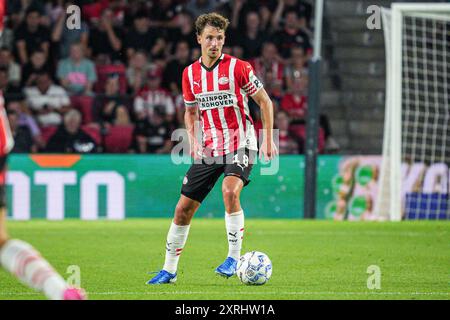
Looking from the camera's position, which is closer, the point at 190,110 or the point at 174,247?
the point at 174,247

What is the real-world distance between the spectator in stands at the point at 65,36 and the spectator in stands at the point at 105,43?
0.14 metres

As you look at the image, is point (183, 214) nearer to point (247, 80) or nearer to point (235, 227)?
point (235, 227)

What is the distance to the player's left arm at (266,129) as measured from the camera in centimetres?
752

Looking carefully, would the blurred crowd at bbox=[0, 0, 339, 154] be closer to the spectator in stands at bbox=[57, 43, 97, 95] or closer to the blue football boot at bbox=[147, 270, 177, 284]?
the spectator in stands at bbox=[57, 43, 97, 95]

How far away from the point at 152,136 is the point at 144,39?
2509mm

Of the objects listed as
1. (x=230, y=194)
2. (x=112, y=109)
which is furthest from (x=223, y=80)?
(x=112, y=109)

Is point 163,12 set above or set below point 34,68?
above

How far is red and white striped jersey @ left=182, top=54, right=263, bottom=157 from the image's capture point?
7836 millimetres

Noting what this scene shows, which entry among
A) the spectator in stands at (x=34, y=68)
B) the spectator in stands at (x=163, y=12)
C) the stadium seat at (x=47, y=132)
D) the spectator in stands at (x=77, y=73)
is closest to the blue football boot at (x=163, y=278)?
the stadium seat at (x=47, y=132)

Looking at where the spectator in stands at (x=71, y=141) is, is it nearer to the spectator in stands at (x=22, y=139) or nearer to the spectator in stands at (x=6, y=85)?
the spectator in stands at (x=22, y=139)

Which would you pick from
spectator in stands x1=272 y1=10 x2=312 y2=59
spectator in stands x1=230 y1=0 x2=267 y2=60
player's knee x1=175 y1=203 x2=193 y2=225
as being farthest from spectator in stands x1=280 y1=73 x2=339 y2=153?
player's knee x1=175 y1=203 x2=193 y2=225

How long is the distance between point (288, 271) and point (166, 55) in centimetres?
959

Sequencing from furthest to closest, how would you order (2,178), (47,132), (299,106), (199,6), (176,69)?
1. (199,6)
2. (176,69)
3. (299,106)
4. (47,132)
5. (2,178)

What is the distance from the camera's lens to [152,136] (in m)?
15.7
